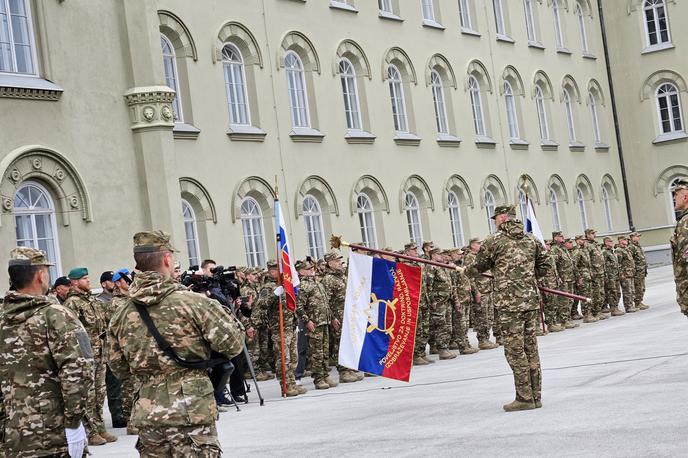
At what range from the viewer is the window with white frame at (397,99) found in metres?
32.9

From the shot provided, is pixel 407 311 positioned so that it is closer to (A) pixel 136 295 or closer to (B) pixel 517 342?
(B) pixel 517 342

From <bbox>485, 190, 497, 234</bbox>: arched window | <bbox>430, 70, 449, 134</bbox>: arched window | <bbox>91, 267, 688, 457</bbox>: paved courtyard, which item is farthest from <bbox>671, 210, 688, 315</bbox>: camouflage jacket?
<bbox>485, 190, 497, 234</bbox>: arched window

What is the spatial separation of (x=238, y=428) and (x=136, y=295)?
6.83m

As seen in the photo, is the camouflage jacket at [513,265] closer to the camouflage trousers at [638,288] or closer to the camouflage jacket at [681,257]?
the camouflage jacket at [681,257]

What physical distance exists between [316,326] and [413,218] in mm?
16033

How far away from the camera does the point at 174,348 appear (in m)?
6.57

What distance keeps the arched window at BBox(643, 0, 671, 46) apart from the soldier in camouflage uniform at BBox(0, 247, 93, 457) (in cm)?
4341

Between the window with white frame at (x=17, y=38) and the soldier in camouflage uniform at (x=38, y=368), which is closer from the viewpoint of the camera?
the soldier in camouflage uniform at (x=38, y=368)

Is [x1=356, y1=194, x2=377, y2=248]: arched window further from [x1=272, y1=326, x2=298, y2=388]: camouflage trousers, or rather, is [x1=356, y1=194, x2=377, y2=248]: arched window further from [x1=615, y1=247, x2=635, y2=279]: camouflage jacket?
[x1=272, y1=326, x2=298, y2=388]: camouflage trousers

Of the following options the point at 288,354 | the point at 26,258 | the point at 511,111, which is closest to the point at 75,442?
the point at 26,258

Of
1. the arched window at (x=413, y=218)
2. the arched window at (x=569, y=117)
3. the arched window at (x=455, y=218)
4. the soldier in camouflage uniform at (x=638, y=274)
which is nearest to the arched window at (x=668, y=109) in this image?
the arched window at (x=569, y=117)

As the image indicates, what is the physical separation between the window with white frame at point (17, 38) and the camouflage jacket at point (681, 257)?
42.4 feet

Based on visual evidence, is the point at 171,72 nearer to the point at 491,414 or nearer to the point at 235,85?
the point at 235,85

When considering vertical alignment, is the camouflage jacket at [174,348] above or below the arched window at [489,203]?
below
